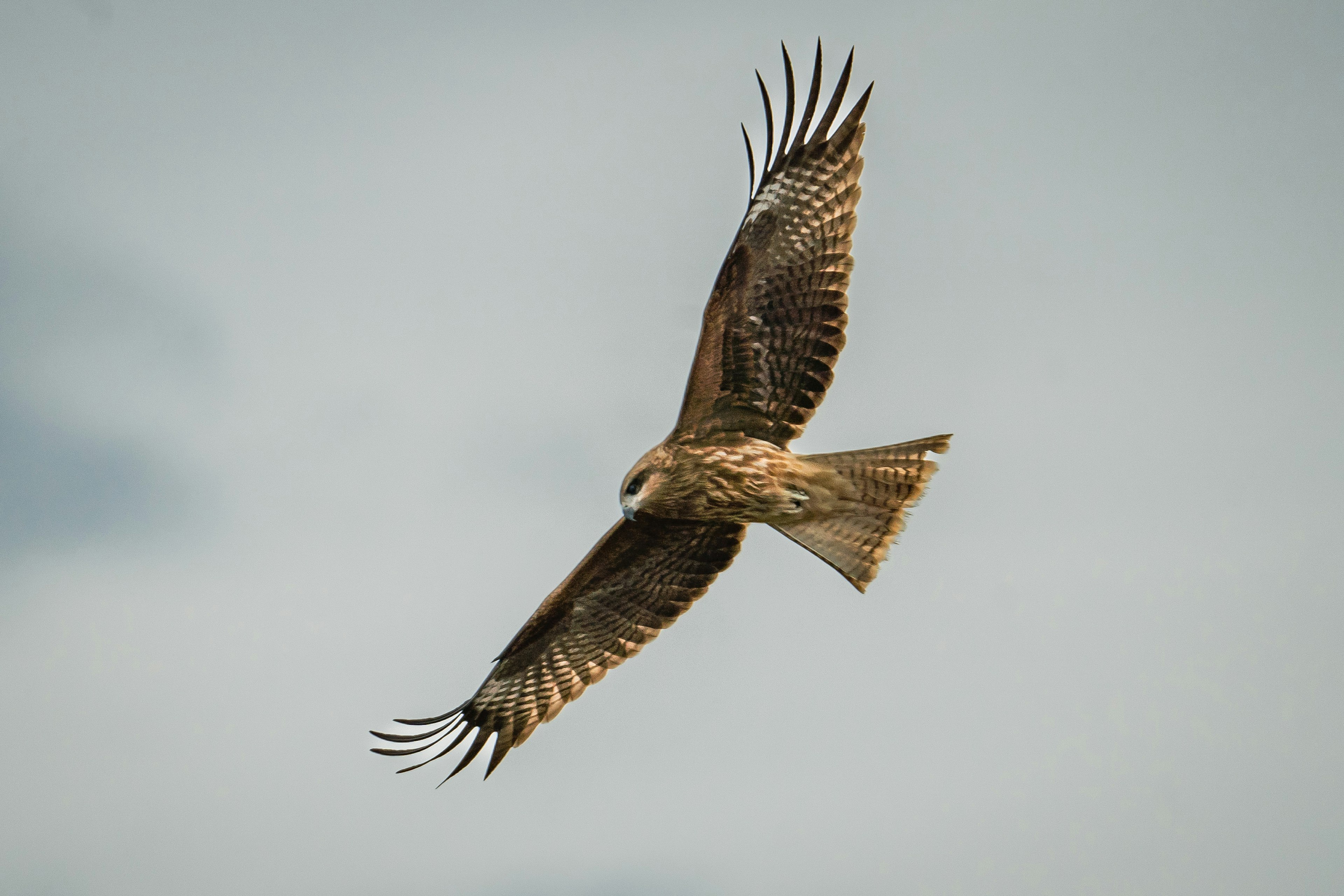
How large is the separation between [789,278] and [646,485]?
170 cm

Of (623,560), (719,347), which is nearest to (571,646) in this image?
(623,560)

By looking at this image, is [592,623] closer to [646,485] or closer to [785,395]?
[646,485]

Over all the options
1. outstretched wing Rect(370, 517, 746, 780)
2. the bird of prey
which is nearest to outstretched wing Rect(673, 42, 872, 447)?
the bird of prey

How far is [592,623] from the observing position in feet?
30.7

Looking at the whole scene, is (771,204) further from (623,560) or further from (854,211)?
(623,560)

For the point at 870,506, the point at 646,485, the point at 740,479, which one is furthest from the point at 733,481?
the point at 870,506

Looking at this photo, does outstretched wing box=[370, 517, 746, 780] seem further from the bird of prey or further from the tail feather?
the tail feather

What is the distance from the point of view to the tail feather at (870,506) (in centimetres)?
814

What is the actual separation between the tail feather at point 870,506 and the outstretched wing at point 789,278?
558mm

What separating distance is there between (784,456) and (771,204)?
1734 mm

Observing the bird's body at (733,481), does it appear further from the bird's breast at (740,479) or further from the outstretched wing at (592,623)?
the outstretched wing at (592,623)

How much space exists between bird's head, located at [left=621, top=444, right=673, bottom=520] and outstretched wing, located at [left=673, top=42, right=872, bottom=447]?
0.30 meters

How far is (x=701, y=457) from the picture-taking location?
8.20 meters

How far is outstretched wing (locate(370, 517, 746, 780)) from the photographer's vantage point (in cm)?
902
